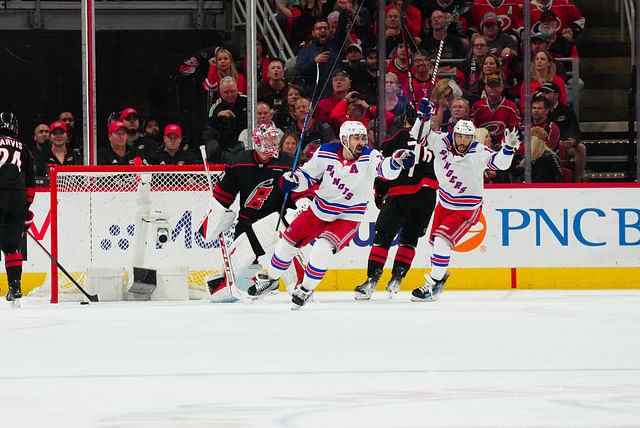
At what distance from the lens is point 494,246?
28.7 ft

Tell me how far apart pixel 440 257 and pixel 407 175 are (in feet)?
2.07

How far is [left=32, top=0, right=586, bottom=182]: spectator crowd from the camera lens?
9.16 m

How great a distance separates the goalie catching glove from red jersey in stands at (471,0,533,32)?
365 centimetres

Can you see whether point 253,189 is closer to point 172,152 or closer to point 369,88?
point 172,152

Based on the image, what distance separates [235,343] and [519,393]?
1.71 meters

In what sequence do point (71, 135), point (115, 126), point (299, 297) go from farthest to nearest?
point (71, 135)
point (115, 126)
point (299, 297)

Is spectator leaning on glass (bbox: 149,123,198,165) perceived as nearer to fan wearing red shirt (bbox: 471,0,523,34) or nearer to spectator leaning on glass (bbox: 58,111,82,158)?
spectator leaning on glass (bbox: 58,111,82,158)

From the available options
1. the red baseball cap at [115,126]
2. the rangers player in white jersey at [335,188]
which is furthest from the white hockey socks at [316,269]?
the red baseball cap at [115,126]

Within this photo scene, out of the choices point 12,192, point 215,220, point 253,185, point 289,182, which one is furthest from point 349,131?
point 12,192

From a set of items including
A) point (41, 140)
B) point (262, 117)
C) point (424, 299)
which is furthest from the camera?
point (41, 140)

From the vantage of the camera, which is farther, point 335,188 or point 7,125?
point 7,125

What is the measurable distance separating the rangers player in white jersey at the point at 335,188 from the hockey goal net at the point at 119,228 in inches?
33.8

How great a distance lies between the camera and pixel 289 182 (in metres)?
7.08

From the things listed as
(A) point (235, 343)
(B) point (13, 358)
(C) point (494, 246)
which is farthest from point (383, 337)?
(C) point (494, 246)
